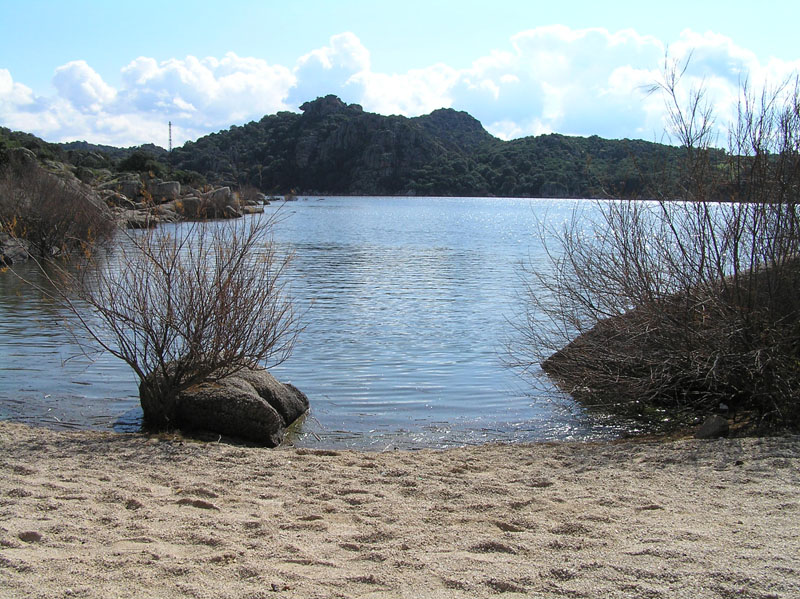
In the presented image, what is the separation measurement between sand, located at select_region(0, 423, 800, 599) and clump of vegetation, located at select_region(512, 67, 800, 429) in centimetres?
141

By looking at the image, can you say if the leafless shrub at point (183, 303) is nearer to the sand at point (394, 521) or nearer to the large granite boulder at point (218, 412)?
the large granite boulder at point (218, 412)

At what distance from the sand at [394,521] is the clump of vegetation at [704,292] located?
4.64 ft

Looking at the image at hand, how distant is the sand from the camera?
400 centimetres

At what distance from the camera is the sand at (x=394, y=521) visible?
4.00 metres

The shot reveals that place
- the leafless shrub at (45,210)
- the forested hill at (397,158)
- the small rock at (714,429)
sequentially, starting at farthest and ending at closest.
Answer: the forested hill at (397,158)
the leafless shrub at (45,210)
the small rock at (714,429)

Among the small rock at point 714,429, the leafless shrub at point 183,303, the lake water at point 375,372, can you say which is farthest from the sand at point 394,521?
the lake water at point 375,372

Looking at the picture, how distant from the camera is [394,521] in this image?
208 inches

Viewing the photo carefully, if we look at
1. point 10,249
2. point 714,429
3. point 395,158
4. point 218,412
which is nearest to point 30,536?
point 218,412

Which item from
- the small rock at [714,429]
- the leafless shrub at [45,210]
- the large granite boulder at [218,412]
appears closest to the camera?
the small rock at [714,429]

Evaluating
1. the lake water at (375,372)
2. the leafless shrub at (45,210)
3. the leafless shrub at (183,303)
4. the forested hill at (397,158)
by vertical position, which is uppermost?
the forested hill at (397,158)

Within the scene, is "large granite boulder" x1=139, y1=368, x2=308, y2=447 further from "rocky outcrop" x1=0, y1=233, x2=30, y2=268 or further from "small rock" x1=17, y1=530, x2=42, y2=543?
"rocky outcrop" x1=0, y1=233, x2=30, y2=268

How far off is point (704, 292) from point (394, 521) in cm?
562

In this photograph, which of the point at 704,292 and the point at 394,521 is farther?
the point at 704,292

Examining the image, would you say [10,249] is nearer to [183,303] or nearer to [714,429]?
[183,303]
